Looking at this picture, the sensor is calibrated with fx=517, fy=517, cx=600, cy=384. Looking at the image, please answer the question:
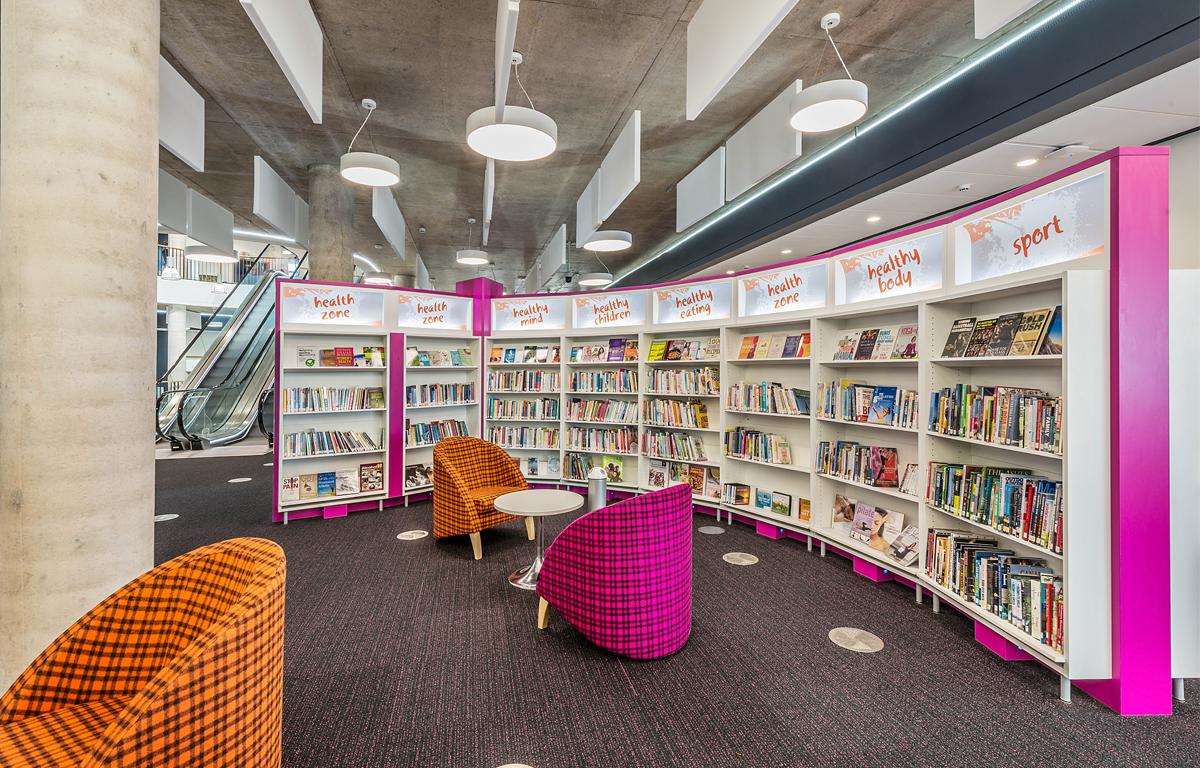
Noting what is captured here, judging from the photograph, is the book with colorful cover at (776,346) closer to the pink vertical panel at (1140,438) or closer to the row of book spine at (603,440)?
the row of book spine at (603,440)

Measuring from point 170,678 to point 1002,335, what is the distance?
377 centimetres

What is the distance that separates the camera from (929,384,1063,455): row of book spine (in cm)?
257

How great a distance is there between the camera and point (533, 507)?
3.68 metres

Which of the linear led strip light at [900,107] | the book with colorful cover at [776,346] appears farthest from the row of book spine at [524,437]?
the linear led strip light at [900,107]

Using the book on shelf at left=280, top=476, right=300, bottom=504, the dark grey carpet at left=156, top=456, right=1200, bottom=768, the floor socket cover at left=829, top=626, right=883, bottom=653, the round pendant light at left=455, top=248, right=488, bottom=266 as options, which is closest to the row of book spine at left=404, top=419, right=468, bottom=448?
the book on shelf at left=280, top=476, right=300, bottom=504

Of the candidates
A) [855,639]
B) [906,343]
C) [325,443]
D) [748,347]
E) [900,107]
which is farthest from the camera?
[325,443]

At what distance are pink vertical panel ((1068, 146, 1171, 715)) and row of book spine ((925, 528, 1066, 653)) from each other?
0.23 m

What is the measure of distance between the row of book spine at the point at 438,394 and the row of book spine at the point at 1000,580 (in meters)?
4.99

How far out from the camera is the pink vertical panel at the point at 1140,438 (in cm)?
230

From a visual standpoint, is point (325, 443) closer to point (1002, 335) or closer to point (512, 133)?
point (512, 133)

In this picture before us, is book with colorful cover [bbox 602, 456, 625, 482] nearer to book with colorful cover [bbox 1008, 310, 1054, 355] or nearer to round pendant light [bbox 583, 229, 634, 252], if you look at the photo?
round pendant light [bbox 583, 229, 634, 252]

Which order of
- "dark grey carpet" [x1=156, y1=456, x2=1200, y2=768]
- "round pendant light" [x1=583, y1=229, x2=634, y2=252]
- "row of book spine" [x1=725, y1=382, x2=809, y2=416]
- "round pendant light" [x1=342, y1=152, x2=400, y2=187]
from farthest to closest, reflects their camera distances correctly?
"round pendant light" [x1=583, y1=229, x2=634, y2=252] → "round pendant light" [x1=342, y1=152, x2=400, y2=187] → "row of book spine" [x1=725, y1=382, x2=809, y2=416] → "dark grey carpet" [x1=156, y1=456, x2=1200, y2=768]

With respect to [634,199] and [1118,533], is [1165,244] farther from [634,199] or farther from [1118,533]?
[634,199]

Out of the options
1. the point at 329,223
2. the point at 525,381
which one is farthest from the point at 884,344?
the point at 329,223
